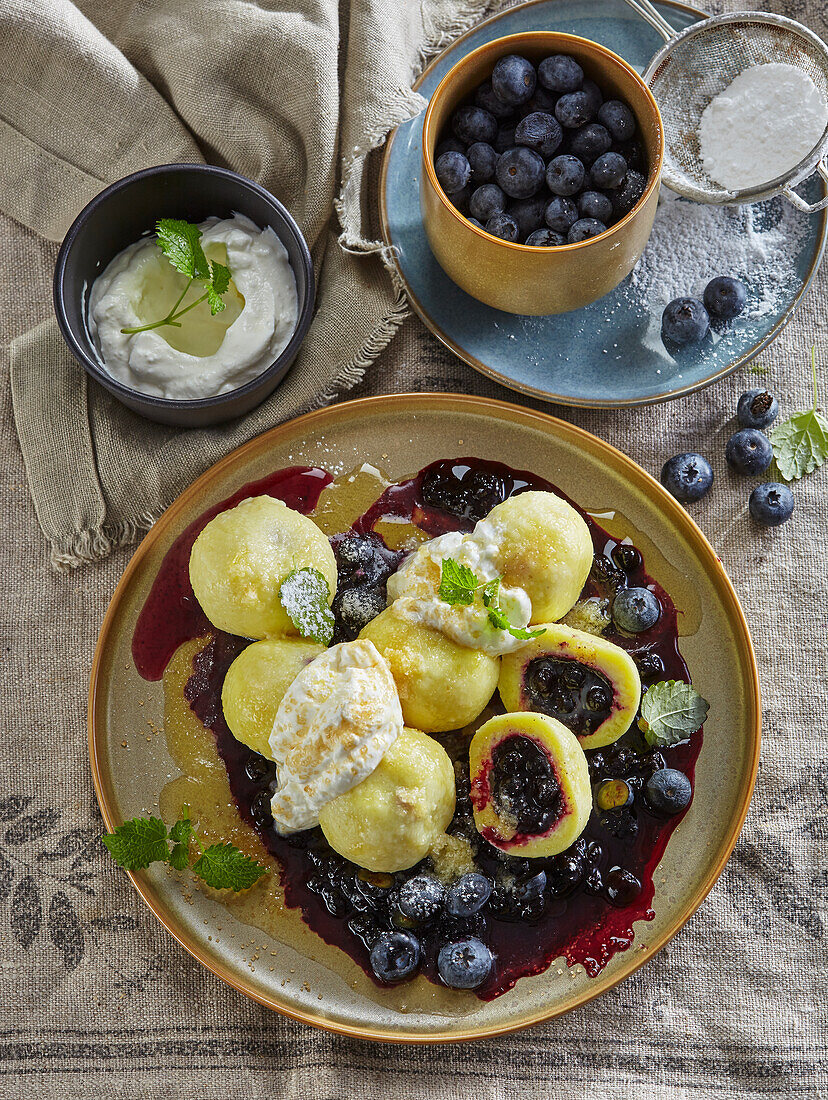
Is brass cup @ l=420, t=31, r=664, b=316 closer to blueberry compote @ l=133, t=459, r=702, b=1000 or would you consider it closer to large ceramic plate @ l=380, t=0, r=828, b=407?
large ceramic plate @ l=380, t=0, r=828, b=407

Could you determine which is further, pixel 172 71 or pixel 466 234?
pixel 172 71

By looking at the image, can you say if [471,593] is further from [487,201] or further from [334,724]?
[487,201]

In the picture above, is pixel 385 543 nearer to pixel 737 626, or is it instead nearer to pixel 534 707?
pixel 534 707

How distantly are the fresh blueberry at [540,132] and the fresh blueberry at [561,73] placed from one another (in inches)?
2.5

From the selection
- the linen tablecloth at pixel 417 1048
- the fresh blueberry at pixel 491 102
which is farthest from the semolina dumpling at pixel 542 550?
the fresh blueberry at pixel 491 102

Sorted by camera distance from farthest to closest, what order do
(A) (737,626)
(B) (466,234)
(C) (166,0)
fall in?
1. (C) (166,0)
2. (A) (737,626)
3. (B) (466,234)

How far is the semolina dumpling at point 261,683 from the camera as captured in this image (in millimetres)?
1720

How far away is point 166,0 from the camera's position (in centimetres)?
207

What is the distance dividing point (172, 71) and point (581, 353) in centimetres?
116

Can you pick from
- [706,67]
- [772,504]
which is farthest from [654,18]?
[772,504]

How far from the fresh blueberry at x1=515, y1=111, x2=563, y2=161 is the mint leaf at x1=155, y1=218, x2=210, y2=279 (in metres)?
0.72

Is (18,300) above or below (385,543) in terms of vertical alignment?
above

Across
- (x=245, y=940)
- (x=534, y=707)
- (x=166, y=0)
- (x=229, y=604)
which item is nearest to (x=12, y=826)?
(x=245, y=940)

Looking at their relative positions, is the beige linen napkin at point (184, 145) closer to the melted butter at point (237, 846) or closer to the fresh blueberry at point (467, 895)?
the melted butter at point (237, 846)
